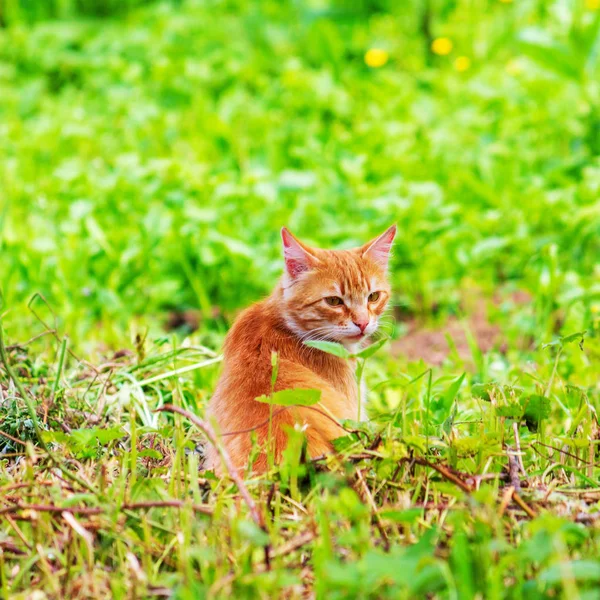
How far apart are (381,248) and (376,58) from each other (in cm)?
431

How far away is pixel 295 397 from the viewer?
7.33ft

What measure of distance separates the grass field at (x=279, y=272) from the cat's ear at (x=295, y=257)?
502mm

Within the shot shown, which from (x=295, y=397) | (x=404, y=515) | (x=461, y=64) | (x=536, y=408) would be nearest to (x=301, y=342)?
(x=295, y=397)

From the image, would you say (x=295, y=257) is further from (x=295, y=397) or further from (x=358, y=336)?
(x=295, y=397)

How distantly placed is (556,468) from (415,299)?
231cm

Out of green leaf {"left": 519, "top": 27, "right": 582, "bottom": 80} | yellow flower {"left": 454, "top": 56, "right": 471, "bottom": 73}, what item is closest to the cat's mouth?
green leaf {"left": 519, "top": 27, "right": 582, "bottom": 80}

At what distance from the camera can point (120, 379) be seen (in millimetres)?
3135

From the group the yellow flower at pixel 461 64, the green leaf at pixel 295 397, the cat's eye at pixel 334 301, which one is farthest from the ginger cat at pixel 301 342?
the yellow flower at pixel 461 64

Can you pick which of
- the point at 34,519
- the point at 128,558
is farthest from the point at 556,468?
the point at 34,519

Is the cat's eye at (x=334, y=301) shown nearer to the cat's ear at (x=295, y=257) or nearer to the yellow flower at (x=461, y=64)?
the cat's ear at (x=295, y=257)

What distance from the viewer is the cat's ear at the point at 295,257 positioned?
Result: 299 centimetres

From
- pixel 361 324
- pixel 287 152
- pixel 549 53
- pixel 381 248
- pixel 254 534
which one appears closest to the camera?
pixel 254 534

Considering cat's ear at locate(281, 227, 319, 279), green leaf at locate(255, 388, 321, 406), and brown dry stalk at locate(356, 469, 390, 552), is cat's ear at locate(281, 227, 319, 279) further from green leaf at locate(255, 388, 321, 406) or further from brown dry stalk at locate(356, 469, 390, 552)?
brown dry stalk at locate(356, 469, 390, 552)

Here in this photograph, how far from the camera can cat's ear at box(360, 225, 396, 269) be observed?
316cm
